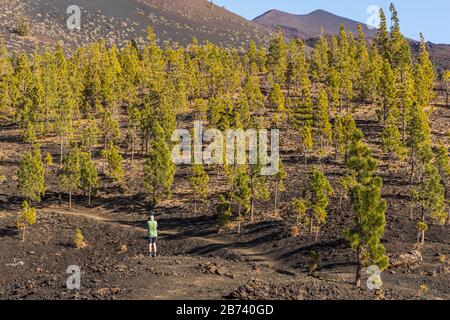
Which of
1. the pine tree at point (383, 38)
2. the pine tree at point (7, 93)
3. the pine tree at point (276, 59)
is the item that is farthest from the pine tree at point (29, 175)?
the pine tree at point (383, 38)

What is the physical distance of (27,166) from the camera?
175 ft

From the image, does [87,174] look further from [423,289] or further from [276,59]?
[276,59]

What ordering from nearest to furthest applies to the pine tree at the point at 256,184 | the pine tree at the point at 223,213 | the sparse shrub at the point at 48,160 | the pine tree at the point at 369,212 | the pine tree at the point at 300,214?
the pine tree at the point at 369,212 < the pine tree at the point at 300,214 < the pine tree at the point at 223,213 < the pine tree at the point at 256,184 < the sparse shrub at the point at 48,160

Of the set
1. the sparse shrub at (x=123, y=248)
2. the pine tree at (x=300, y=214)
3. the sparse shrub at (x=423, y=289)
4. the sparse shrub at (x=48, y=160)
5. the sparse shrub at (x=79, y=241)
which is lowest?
the sparse shrub at (x=423, y=289)

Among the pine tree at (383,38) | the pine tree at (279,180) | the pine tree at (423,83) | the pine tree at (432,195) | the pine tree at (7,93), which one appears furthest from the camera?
the pine tree at (383,38)

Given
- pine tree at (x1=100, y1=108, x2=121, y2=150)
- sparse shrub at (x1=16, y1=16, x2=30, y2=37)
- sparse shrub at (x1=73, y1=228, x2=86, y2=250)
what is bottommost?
sparse shrub at (x1=73, y1=228, x2=86, y2=250)

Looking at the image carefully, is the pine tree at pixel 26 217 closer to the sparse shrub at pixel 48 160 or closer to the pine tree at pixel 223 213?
the sparse shrub at pixel 48 160

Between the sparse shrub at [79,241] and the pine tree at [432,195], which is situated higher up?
the pine tree at [432,195]

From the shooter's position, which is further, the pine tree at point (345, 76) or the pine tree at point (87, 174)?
the pine tree at point (345, 76)

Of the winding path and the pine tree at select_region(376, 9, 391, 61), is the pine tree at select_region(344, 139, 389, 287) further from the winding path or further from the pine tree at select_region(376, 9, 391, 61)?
the pine tree at select_region(376, 9, 391, 61)

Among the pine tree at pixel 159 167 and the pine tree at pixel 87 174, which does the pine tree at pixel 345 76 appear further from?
the pine tree at pixel 87 174

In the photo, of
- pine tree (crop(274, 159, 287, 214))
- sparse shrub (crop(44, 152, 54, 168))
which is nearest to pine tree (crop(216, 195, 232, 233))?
pine tree (crop(274, 159, 287, 214))
